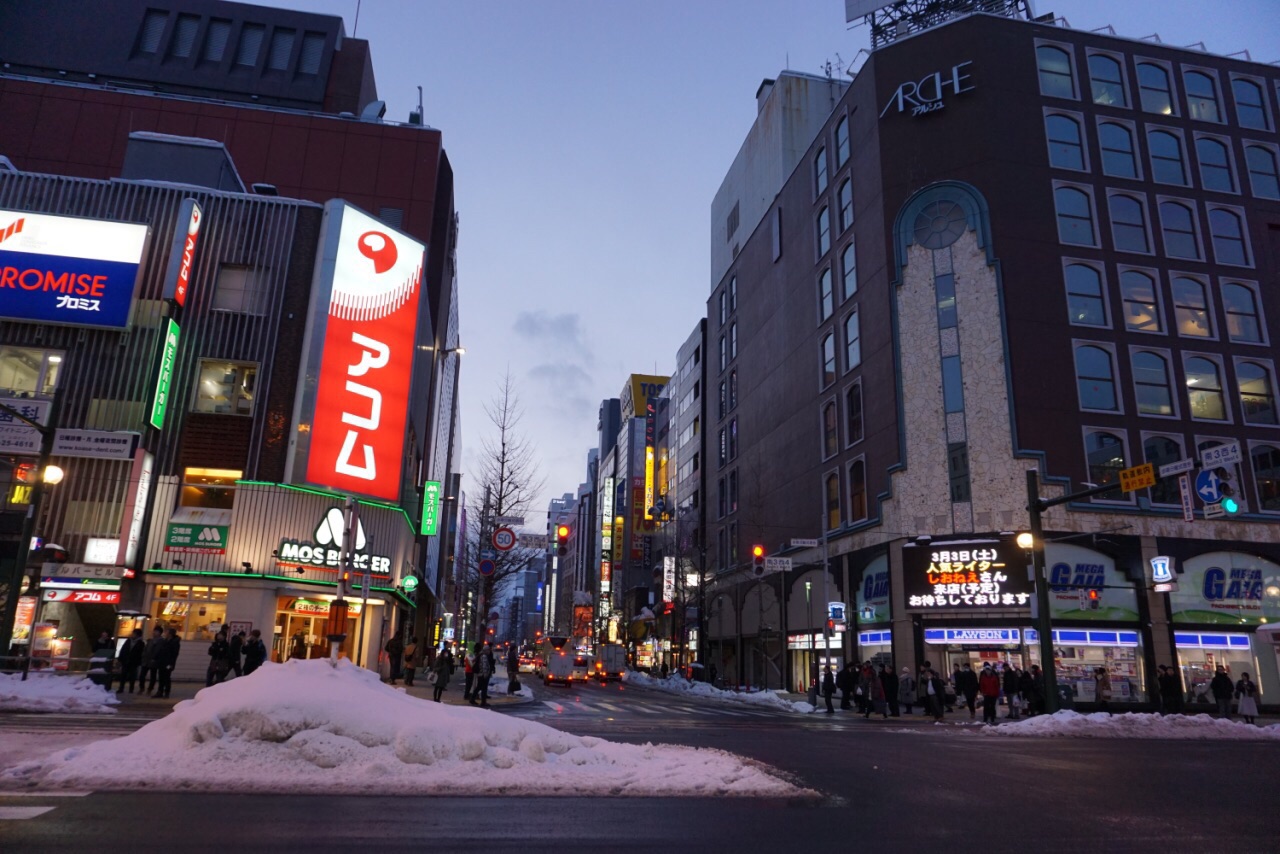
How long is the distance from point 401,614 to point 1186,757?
35.7 m

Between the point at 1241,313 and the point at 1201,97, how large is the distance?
12.4 m

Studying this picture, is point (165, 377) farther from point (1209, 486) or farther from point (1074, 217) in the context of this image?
point (1074, 217)

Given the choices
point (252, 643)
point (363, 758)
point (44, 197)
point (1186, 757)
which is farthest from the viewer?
point (44, 197)

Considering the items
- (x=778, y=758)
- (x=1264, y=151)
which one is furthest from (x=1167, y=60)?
(x=778, y=758)

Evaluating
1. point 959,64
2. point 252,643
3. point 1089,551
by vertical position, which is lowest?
point 252,643

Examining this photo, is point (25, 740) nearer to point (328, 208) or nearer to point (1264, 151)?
point (328, 208)

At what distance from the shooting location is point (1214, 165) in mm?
42719

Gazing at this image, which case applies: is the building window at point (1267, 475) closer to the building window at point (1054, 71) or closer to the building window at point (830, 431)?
the building window at point (830, 431)

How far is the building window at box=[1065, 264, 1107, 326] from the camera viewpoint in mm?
38906

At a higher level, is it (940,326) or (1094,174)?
(1094,174)

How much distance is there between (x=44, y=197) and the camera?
31.8m

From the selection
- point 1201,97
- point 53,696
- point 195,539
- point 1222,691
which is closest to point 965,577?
point 1222,691

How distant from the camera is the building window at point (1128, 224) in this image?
4059 centimetres

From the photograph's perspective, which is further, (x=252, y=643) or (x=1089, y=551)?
(x=1089, y=551)
